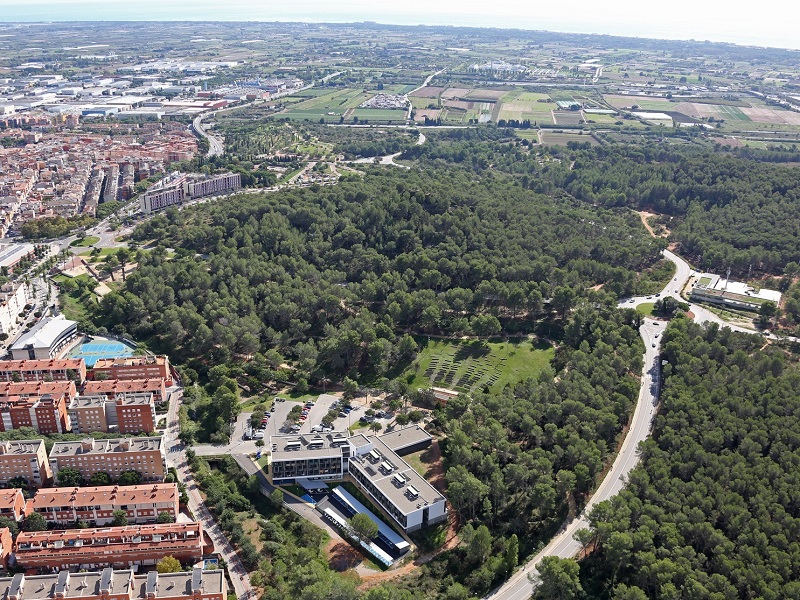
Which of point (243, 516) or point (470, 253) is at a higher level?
point (470, 253)

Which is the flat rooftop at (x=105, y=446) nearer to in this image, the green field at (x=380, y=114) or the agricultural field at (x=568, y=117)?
the green field at (x=380, y=114)

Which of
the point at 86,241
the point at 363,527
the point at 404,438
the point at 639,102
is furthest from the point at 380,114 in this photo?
the point at 363,527

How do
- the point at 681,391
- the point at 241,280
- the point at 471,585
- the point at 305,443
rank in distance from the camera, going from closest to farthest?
the point at 471,585, the point at 305,443, the point at 681,391, the point at 241,280

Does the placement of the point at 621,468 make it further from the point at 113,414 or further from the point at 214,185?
the point at 214,185

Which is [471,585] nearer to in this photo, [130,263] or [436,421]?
[436,421]

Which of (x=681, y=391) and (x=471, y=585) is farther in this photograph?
(x=681, y=391)

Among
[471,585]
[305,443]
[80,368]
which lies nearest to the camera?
[471,585]

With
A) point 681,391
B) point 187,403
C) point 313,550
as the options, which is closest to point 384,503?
point 313,550

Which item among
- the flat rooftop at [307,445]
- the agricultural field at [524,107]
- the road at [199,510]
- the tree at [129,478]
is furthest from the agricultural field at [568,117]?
the tree at [129,478]
